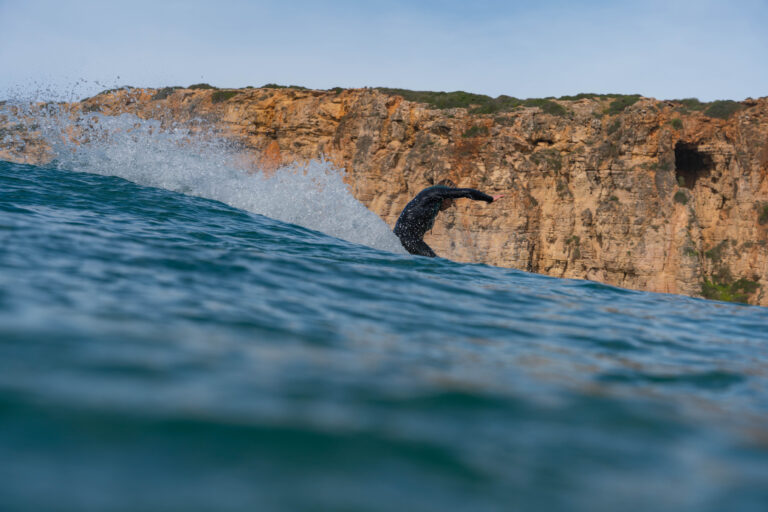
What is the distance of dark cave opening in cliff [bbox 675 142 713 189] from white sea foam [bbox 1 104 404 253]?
2681cm

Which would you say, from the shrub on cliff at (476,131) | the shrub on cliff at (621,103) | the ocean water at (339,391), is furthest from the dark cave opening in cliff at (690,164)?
the ocean water at (339,391)

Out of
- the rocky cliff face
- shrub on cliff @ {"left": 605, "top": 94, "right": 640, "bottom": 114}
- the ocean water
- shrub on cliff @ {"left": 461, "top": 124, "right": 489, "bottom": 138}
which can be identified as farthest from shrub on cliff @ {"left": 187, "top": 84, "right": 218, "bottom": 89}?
the ocean water

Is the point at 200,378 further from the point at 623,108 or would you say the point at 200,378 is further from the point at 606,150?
the point at 623,108

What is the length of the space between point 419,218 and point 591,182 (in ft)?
81.1

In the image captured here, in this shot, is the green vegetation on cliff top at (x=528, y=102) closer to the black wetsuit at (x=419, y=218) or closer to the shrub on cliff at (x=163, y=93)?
the shrub on cliff at (x=163, y=93)

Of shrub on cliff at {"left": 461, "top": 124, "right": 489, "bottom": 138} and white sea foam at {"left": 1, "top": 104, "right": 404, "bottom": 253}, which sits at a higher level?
shrub on cliff at {"left": 461, "top": 124, "right": 489, "bottom": 138}

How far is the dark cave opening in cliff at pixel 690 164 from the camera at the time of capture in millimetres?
30891

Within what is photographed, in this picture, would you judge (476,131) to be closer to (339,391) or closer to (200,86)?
(200,86)

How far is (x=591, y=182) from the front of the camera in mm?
30609

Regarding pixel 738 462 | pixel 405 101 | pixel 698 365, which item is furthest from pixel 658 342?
pixel 405 101

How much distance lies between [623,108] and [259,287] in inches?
1286

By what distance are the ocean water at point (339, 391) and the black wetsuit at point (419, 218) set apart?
12.3 feet

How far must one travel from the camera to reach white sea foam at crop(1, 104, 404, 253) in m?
10.1

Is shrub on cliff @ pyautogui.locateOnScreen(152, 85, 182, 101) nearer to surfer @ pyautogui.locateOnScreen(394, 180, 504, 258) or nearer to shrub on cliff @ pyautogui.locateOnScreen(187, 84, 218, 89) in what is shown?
shrub on cliff @ pyautogui.locateOnScreen(187, 84, 218, 89)
